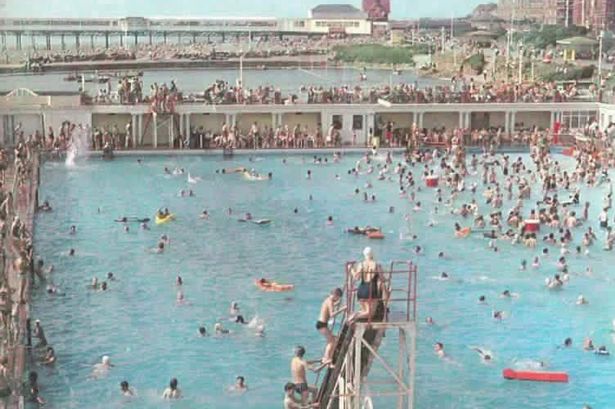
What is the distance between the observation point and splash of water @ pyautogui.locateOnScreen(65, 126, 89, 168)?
39281mm

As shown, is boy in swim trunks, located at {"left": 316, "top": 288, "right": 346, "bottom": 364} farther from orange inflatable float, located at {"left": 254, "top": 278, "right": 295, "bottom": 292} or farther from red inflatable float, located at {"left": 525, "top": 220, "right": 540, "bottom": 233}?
red inflatable float, located at {"left": 525, "top": 220, "right": 540, "bottom": 233}

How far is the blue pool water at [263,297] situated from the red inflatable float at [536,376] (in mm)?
217

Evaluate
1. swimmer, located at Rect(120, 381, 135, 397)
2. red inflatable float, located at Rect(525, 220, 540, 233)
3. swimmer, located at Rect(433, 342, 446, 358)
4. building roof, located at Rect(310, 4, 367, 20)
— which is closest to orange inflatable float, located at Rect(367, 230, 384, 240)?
red inflatable float, located at Rect(525, 220, 540, 233)

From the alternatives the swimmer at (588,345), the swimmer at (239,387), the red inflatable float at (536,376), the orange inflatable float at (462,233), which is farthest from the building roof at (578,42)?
the swimmer at (239,387)

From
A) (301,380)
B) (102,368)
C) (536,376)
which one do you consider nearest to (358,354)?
(301,380)

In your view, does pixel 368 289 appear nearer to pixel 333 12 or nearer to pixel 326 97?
pixel 326 97

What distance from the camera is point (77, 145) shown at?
40.7 meters

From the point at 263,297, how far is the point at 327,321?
10551 mm

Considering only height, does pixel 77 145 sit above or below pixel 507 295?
above

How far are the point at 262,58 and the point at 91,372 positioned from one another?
103457mm

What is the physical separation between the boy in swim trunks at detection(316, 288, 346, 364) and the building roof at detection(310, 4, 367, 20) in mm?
127209

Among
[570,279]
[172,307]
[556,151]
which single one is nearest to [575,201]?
[570,279]

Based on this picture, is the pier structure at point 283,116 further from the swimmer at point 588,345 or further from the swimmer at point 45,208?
the swimmer at point 588,345

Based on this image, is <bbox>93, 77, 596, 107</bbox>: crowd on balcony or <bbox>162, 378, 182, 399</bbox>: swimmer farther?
<bbox>93, 77, 596, 107</bbox>: crowd on balcony
